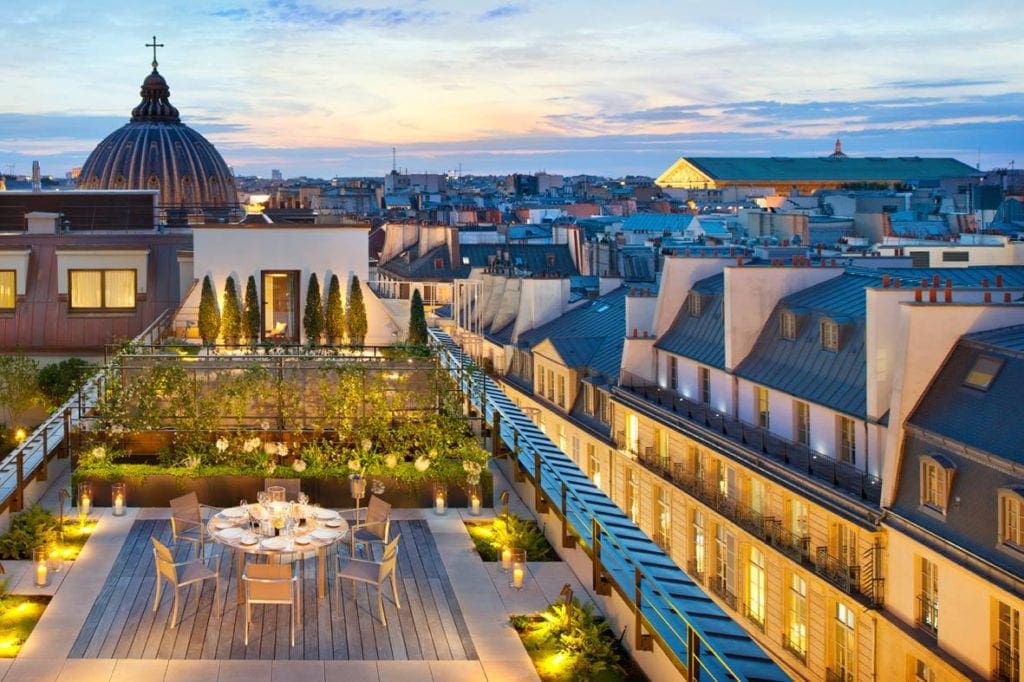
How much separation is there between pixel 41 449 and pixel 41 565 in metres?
5.15

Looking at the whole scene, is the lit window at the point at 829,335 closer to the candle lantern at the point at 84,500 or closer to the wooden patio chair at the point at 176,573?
the candle lantern at the point at 84,500

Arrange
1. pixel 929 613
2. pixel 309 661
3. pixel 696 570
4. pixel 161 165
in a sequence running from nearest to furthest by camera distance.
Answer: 1. pixel 309 661
2. pixel 929 613
3. pixel 696 570
4. pixel 161 165

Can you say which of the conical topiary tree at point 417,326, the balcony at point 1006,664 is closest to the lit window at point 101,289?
the conical topiary tree at point 417,326

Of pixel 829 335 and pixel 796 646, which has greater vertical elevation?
pixel 829 335

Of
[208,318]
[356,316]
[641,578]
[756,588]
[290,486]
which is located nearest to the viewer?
[641,578]

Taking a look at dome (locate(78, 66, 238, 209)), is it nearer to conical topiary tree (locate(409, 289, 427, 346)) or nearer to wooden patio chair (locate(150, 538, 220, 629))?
conical topiary tree (locate(409, 289, 427, 346))

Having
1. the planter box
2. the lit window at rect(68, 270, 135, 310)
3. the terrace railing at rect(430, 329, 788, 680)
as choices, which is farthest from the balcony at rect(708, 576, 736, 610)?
the lit window at rect(68, 270, 135, 310)

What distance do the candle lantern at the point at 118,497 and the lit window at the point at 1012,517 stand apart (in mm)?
13423

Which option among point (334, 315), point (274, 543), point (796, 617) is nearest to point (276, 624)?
point (274, 543)

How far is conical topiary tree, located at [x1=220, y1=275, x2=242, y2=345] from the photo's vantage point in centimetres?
3275

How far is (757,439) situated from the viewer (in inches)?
1312

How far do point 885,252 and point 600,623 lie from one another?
46052 mm

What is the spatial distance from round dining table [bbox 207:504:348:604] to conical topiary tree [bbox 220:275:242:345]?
18585mm

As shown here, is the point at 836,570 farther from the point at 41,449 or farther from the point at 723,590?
the point at 41,449
